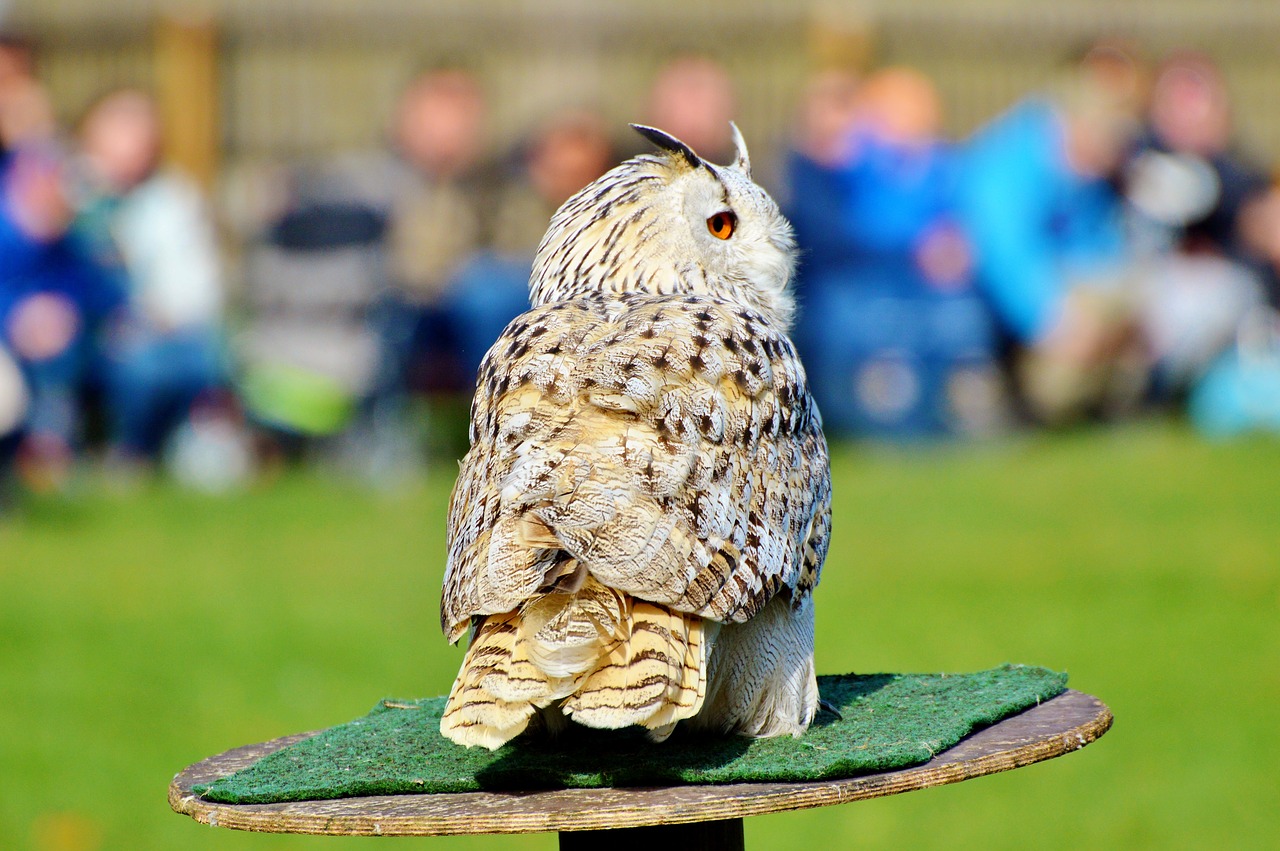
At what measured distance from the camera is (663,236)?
4.11m

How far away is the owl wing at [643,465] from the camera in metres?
3.11

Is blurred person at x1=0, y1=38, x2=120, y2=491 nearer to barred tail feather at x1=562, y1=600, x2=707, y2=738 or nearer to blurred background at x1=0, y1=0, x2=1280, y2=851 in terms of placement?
blurred background at x1=0, y1=0, x2=1280, y2=851

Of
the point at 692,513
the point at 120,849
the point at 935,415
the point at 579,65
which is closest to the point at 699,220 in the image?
the point at 692,513

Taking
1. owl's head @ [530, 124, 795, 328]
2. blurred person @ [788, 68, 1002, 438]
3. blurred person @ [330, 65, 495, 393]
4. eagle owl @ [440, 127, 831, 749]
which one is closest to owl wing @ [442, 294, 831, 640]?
eagle owl @ [440, 127, 831, 749]

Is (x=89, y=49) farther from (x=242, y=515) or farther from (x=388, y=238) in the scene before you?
(x=242, y=515)

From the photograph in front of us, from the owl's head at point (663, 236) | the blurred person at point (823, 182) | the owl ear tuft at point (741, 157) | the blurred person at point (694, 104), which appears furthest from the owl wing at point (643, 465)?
the blurred person at point (823, 182)

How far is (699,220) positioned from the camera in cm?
418

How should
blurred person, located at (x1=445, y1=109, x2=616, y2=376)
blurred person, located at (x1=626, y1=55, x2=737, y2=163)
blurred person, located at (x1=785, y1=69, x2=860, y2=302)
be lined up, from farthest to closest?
blurred person, located at (x1=785, y1=69, x2=860, y2=302), blurred person, located at (x1=626, y1=55, x2=737, y2=163), blurred person, located at (x1=445, y1=109, x2=616, y2=376)

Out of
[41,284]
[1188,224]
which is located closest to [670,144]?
[41,284]

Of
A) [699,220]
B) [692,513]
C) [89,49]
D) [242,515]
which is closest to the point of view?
[692,513]

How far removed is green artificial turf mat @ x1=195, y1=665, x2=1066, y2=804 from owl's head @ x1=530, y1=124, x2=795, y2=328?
3.64 feet

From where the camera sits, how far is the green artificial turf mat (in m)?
3.19

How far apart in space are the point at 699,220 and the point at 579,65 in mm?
12418

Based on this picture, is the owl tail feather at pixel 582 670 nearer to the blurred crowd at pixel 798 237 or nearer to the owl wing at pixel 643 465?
the owl wing at pixel 643 465
